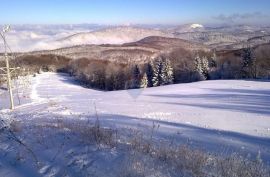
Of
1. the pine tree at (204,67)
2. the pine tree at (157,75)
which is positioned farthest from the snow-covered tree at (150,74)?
the pine tree at (204,67)

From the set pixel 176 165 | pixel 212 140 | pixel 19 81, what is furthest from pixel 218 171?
pixel 19 81

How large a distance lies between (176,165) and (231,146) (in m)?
4.91

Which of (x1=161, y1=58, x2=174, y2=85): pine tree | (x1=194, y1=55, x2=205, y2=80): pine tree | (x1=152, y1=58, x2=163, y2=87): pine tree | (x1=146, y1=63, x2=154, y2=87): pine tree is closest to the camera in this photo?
(x1=194, y1=55, x2=205, y2=80): pine tree

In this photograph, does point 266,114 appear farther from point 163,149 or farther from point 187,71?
point 187,71

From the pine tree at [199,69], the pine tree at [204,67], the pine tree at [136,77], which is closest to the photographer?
the pine tree at [199,69]

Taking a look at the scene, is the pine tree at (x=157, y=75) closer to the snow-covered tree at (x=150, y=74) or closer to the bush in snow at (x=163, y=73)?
the bush in snow at (x=163, y=73)

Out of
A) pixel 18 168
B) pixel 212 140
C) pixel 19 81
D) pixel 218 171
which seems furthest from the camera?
pixel 19 81

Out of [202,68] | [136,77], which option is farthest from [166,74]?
[136,77]

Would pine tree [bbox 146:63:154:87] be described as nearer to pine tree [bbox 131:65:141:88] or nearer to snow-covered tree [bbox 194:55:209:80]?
pine tree [bbox 131:65:141:88]

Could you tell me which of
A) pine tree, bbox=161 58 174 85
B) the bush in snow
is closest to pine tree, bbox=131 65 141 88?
the bush in snow

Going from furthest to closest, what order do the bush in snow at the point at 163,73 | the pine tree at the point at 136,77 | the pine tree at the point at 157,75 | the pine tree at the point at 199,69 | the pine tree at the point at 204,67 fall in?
1. the pine tree at the point at 136,77
2. the pine tree at the point at 157,75
3. the bush in snow at the point at 163,73
4. the pine tree at the point at 204,67
5. the pine tree at the point at 199,69

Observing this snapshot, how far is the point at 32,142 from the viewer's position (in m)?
9.31

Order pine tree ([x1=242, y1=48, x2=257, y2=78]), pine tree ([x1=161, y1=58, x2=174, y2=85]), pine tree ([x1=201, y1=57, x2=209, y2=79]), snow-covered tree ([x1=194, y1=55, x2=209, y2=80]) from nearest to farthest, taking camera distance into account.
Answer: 1. pine tree ([x1=242, y1=48, x2=257, y2=78])
2. snow-covered tree ([x1=194, y1=55, x2=209, y2=80])
3. pine tree ([x1=201, y1=57, x2=209, y2=79])
4. pine tree ([x1=161, y1=58, x2=174, y2=85])

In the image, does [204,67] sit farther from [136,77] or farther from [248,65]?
[136,77]
